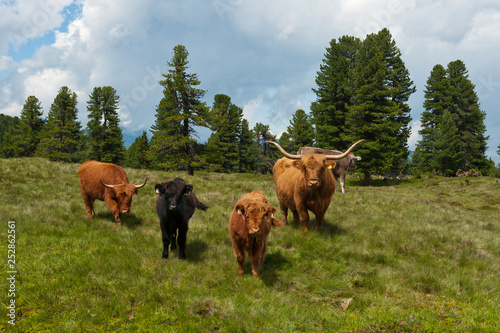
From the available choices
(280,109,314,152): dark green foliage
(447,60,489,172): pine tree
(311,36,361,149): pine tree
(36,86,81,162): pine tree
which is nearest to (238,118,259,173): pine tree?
(280,109,314,152): dark green foliage

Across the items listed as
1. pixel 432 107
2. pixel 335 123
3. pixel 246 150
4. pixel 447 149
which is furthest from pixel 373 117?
pixel 246 150

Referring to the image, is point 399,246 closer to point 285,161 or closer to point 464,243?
point 464,243

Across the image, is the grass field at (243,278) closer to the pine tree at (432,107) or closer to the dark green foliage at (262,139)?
the pine tree at (432,107)

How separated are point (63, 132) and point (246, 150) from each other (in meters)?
32.0

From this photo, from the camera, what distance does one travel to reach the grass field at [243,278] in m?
3.99

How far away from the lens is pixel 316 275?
5742 mm

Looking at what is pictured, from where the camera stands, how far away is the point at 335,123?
36.3 m

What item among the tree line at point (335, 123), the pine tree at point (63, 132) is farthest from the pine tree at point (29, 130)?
the pine tree at point (63, 132)

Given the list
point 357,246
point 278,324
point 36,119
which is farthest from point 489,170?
point 36,119

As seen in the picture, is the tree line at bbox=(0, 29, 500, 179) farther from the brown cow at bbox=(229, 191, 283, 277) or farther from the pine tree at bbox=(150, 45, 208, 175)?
the brown cow at bbox=(229, 191, 283, 277)

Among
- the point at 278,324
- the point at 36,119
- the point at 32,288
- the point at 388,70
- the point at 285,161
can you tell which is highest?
the point at 388,70

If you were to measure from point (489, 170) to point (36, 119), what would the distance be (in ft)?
263

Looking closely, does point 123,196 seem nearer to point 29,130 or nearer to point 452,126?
point 452,126

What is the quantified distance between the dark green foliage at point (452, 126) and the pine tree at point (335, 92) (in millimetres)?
13072
